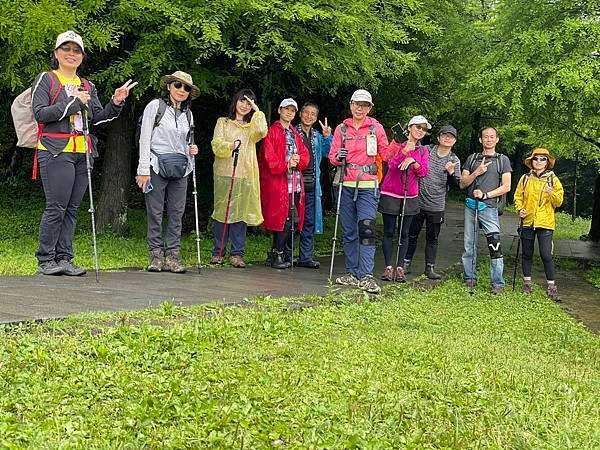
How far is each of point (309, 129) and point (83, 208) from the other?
9.40m

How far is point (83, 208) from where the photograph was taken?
58.0 ft

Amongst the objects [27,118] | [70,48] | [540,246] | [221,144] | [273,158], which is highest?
[70,48]

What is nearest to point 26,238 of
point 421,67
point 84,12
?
point 84,12

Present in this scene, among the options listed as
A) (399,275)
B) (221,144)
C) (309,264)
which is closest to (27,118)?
(221,144)

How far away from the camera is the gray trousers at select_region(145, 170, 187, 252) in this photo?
27.8 feet

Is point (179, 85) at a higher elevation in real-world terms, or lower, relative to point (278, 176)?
higher

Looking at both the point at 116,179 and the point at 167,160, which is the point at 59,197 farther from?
the point at 116,179

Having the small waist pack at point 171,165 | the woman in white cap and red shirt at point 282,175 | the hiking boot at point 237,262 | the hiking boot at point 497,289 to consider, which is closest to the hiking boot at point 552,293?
the hiking boot at point 497,289

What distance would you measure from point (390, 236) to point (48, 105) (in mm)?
4746

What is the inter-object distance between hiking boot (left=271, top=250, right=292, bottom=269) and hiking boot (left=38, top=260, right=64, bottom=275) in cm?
329

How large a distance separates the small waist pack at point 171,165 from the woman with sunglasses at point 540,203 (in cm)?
491

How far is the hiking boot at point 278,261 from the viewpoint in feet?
32.6

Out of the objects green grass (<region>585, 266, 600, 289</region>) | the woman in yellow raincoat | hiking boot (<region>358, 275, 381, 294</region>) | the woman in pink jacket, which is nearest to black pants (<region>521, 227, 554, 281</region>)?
the woman in pink jacket

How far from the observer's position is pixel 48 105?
23.7 ft
